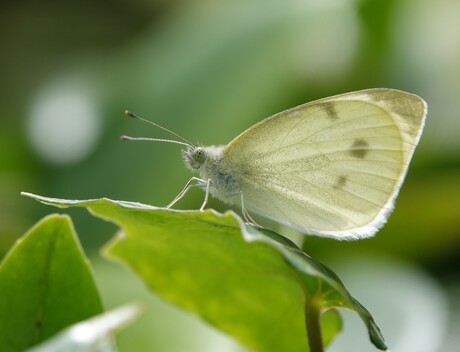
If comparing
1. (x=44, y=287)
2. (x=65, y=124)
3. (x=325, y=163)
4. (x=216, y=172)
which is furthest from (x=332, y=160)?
(x=65, y=124)

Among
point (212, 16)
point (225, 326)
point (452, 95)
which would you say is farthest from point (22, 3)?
point (225, 326)

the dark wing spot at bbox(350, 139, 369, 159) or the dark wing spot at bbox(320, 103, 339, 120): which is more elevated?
the dark wing spot at bbox(320, 103, 339, 120)

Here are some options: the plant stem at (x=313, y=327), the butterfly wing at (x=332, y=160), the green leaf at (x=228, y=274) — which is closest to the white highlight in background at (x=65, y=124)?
the butterfly wing at (x=332, y=160)

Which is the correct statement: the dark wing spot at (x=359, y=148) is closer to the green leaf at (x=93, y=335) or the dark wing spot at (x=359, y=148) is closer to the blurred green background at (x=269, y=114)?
the blurred green background at (x=269, y=114)

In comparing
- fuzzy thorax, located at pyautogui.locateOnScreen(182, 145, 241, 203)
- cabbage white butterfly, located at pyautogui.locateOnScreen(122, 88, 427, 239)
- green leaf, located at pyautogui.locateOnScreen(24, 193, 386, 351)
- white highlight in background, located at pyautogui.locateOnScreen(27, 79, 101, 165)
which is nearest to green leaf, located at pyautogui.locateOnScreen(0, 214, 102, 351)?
green leaf, located at pyautogui.locateOnScreen(24, 193, 386, 351)

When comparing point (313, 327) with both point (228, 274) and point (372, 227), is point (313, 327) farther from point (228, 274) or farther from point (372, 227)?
point (372, 227)

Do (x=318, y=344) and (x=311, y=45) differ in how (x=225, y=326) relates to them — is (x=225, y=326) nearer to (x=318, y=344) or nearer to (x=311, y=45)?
(x=318, y=344)

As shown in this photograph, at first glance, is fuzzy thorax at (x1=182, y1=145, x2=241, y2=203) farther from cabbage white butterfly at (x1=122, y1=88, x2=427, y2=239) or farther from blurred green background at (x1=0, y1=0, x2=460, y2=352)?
blurred green background at (x1=0, y1=0, x2=460, y2=352)
